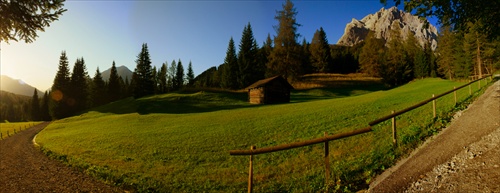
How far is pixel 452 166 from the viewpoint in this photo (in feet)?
25.5

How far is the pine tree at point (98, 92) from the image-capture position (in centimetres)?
8744

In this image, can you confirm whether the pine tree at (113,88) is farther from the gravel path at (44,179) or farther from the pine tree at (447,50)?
the pine tree at (447,50)

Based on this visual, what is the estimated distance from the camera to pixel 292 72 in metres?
63.1

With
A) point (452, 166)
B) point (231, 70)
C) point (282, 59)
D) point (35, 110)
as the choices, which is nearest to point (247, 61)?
point (231, 70)

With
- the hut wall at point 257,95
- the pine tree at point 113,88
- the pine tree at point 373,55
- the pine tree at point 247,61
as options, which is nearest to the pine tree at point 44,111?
the pine tree at point 113,88

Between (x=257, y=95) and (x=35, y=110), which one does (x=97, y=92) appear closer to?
(x=35, y=110)

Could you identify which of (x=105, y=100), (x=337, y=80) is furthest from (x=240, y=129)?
(x=105, y=100)

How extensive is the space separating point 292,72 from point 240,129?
40976 millimetres

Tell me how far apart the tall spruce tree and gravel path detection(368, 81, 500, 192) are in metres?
85.4

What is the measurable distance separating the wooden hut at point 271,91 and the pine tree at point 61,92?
2325 inches

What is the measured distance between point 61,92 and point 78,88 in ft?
17.4

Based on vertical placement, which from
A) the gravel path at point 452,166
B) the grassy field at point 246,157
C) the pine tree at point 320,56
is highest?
the pine tree at point 320,56

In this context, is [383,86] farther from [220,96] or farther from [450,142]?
[450,142]

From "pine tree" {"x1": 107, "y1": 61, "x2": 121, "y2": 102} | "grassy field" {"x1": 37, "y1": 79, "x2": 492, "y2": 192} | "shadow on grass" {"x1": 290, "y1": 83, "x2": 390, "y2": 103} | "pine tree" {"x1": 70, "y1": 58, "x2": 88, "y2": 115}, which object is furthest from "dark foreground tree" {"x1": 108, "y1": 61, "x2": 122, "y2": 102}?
"grassy field" {"x1": 37, "y1": 79, "x2": 492, "y2": 192}
